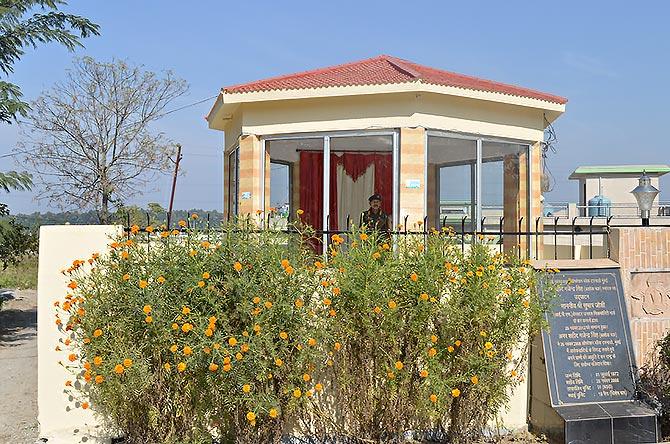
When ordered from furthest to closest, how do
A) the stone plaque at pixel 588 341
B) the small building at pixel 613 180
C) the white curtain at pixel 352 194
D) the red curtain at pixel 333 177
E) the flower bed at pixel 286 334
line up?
the small building at pixel 613 180, the white curtain at pixel 352 194, the red curtain at pixel 333 177, the stone plaque at pixel 588 341, the flower bed at pixel 286 334

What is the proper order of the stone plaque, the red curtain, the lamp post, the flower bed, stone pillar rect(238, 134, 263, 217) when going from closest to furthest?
the flower bed, the stone plaque, the lamp post, the red curtain, stone pillar rect(238, 134, 263, 217)

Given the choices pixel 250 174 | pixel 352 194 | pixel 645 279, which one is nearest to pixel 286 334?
pixel 645 279

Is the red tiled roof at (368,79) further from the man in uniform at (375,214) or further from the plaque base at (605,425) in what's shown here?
the plaque base at (605,425)

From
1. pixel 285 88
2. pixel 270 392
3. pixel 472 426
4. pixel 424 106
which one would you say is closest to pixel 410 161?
pixel 424 106

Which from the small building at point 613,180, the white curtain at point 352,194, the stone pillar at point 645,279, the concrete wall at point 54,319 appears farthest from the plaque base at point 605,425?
the small building at point 613,180

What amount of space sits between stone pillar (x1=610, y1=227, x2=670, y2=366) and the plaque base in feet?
2.89

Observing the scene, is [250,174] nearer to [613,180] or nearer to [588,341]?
[588,341]

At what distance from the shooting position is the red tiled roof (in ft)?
27.2

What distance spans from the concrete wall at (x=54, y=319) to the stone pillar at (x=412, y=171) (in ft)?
13.8

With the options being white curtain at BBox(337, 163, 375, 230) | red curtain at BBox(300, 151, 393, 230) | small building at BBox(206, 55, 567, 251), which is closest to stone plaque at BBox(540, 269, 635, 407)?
small building at BBox(206, 55, 567, 251)

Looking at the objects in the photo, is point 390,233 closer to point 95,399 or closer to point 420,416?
point 420,416

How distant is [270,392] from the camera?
464 centimetres

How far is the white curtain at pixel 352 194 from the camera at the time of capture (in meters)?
9.42

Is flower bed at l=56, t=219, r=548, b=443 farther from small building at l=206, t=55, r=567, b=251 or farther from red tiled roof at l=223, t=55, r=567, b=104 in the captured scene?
red tiled roof at l=223, t=55, r=567, b=104
